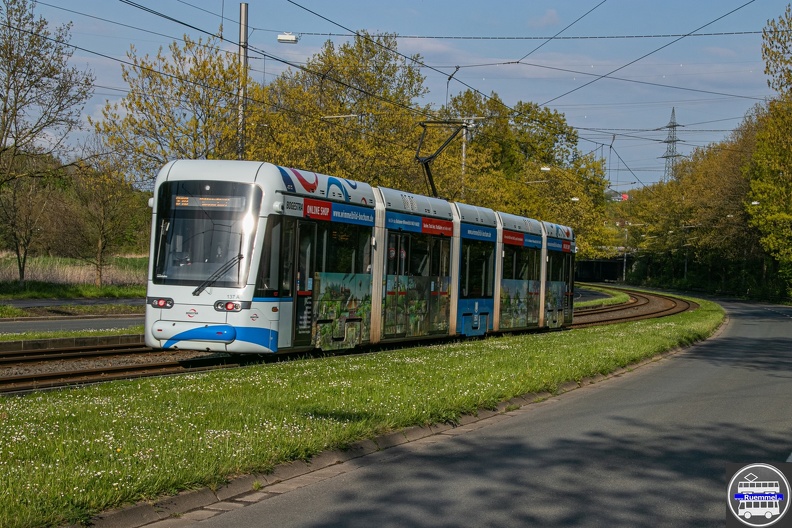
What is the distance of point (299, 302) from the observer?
53.4 ft

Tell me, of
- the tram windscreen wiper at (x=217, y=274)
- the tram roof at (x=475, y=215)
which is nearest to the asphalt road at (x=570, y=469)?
the tram windscreen wiper at (x=217, y=274)

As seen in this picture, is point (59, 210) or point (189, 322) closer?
point (189, 322)

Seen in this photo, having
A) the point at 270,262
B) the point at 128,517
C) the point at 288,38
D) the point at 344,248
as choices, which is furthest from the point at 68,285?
the point at 128,517

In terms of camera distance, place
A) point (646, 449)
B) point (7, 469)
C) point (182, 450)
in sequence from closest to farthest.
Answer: point (7, 469)
point (182, 450)
point (646, 449)

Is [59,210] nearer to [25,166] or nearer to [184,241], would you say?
[25,166]

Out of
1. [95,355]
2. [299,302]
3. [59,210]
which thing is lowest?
[95,355]

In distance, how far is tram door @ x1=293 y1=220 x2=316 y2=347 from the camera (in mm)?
16234

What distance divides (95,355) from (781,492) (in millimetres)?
14493

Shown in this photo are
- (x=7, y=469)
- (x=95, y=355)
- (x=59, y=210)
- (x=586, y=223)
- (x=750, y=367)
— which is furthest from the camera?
(x=586, y=223)

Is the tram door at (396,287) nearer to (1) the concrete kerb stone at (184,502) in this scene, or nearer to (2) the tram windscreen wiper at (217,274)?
(2) the tram windscreen wiper at (217,274)

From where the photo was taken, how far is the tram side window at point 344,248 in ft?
56.1

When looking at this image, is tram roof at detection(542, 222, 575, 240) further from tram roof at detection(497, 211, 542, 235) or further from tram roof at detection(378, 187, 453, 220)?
tram roof at detection(378, 187, 453, 220)

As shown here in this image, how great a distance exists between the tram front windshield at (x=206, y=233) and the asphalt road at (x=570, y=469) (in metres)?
5.75

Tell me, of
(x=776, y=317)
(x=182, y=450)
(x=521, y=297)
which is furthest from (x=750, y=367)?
(x=776, y=317)
